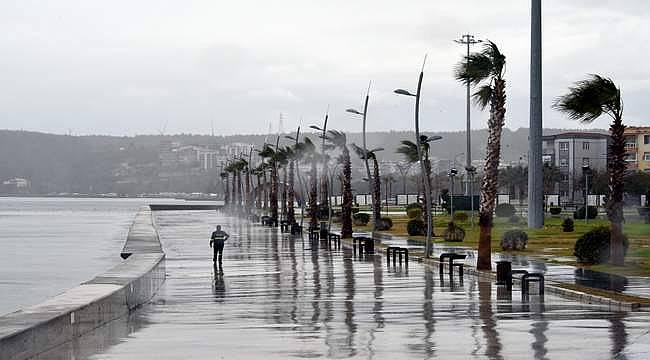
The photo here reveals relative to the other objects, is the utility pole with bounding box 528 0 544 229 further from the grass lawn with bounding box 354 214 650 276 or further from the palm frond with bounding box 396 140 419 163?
the palm frond with bounding box 396 140 419 163

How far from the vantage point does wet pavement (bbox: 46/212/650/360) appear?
16.0 m

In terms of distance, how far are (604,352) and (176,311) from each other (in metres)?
10.2

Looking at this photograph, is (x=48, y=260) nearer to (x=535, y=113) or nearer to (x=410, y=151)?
(x=410, y=151)

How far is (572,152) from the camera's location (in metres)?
169

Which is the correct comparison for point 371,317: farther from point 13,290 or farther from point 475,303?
point 13,290

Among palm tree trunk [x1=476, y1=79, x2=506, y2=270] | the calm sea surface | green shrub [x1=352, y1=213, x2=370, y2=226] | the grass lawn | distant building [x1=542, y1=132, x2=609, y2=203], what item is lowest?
the calm sea surface

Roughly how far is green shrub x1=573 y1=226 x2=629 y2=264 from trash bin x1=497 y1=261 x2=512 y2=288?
801cm

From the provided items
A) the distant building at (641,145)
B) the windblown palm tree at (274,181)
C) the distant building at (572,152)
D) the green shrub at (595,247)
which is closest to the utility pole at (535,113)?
the green shrub at (595,247)

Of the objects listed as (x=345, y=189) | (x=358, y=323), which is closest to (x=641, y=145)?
(x=345, y=189)

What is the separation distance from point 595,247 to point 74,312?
70.4 feet

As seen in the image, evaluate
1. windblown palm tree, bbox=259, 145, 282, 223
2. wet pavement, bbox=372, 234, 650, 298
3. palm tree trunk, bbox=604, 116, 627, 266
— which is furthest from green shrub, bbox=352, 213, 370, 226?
palm tree trunk, bbox=604, 116, 627, 266

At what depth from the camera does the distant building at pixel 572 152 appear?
16638cm

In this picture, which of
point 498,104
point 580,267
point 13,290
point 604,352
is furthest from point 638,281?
point 13,290

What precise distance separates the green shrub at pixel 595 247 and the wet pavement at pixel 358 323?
5.37 metres
